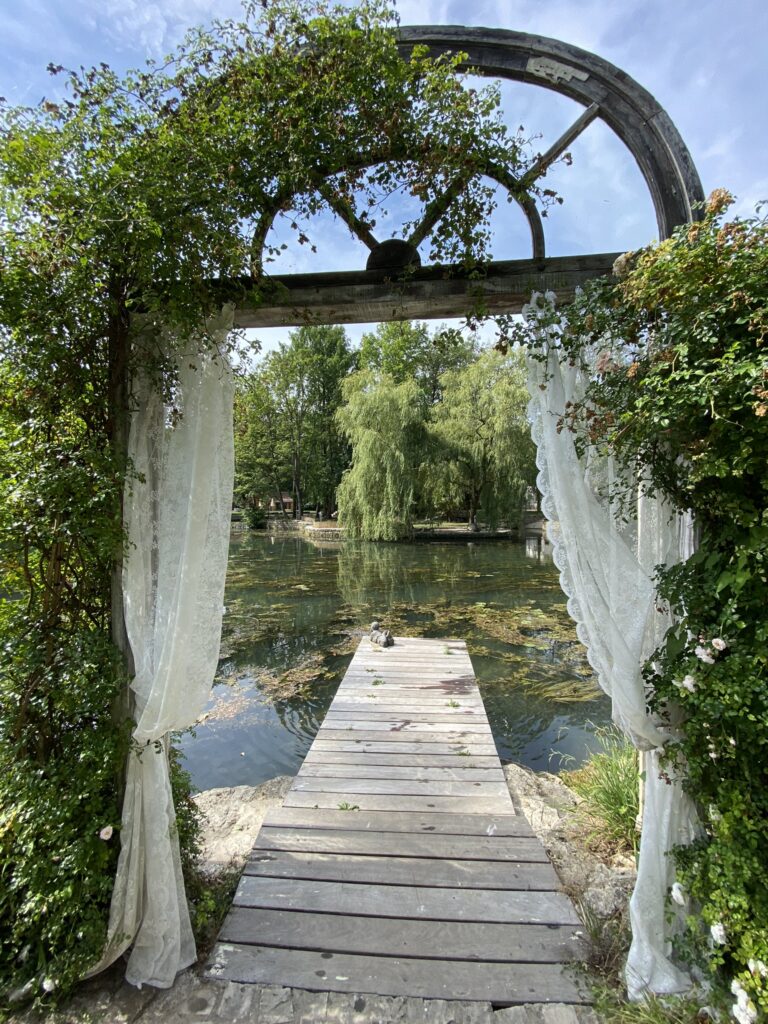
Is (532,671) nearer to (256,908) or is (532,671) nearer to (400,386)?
(256,908)

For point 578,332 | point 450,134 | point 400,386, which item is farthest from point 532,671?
point 400,386

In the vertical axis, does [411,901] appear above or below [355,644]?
above

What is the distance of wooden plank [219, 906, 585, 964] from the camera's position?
1.53 metres

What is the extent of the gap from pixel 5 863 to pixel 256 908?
33.0 inches

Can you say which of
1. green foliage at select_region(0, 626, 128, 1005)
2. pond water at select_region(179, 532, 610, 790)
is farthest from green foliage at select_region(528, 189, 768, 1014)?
pond water at select_region(179, 532, 610, 790)

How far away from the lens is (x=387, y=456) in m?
13.9

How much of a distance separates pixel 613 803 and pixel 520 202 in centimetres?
250

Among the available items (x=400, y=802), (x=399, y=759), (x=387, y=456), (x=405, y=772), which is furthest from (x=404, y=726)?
(x=387, y=456)

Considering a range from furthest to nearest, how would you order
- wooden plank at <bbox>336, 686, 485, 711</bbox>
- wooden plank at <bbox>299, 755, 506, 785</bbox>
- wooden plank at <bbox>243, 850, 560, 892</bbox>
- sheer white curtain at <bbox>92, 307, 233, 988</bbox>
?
1. wooden plank at <bbox>336, 686, 485, 711</bbox>
2. wooden plank at <bbox>299, 755, 506, 785</bbox>
3. wooden plank at <bbox>243, 850, 560, 892</bbox>
4. sheer white curtain at <bbox>92, 307, 233, 988</bbox>

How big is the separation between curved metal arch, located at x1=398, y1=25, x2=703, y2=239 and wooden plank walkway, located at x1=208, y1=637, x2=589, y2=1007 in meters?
2.31

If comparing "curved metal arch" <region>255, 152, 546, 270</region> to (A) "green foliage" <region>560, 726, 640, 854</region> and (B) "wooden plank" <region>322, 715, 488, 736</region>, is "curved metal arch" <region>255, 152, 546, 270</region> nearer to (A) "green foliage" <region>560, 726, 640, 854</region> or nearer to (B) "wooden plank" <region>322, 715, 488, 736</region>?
(A) "green foliage" <region>560, 726, 640, 854</region>

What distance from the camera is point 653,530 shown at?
1.55 m

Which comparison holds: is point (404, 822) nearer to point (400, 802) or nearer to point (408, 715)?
point (400, 802)

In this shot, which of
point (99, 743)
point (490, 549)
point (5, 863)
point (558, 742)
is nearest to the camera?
point (5, 863)
